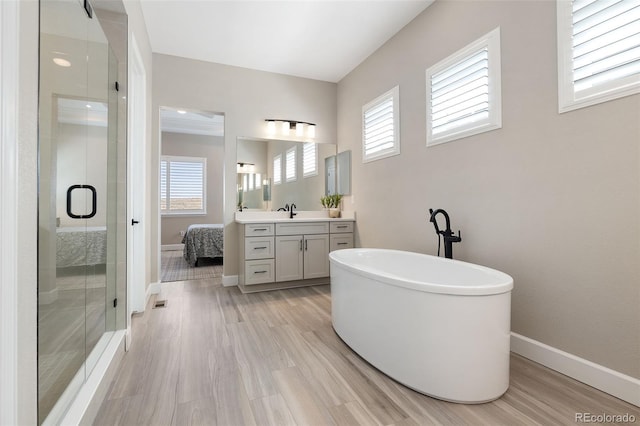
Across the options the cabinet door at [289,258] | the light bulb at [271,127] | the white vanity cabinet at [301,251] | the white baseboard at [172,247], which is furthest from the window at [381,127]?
the white baseboard at [172,247]

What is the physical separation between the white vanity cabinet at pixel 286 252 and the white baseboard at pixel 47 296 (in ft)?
7.00

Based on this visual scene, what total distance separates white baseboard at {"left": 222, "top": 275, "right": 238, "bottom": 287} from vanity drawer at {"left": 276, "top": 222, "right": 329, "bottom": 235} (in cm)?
89

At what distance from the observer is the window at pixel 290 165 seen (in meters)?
4.24

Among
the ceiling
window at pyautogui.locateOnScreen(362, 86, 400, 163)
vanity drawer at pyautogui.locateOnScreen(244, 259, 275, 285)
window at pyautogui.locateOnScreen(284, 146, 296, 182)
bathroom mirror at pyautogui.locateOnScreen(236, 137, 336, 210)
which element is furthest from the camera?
window at pyautogui.locateOnScreen(284, 146, 296, 182)

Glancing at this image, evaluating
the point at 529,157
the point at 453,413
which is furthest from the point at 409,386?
the point at 529,157

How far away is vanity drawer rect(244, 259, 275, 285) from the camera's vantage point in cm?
349

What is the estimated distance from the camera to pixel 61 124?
150 cm

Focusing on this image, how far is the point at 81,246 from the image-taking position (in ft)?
5.75

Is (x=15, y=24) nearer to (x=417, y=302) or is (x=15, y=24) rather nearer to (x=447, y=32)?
(x=417, y=302)

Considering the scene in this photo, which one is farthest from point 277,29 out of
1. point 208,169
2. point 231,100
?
point 208,169

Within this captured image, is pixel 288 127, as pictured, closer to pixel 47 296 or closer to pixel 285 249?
pixel 285 249

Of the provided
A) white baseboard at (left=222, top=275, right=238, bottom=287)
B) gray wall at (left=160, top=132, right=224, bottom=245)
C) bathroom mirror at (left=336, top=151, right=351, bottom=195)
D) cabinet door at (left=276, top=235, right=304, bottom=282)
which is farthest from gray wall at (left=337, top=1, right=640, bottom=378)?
gray wall at (left=160, top=132, right=224, bottom=245)

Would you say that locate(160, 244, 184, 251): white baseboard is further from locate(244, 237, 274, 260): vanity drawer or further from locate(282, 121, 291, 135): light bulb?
locate(282, 121, 291, 135): light bulb

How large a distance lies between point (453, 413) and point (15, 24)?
2.22m
